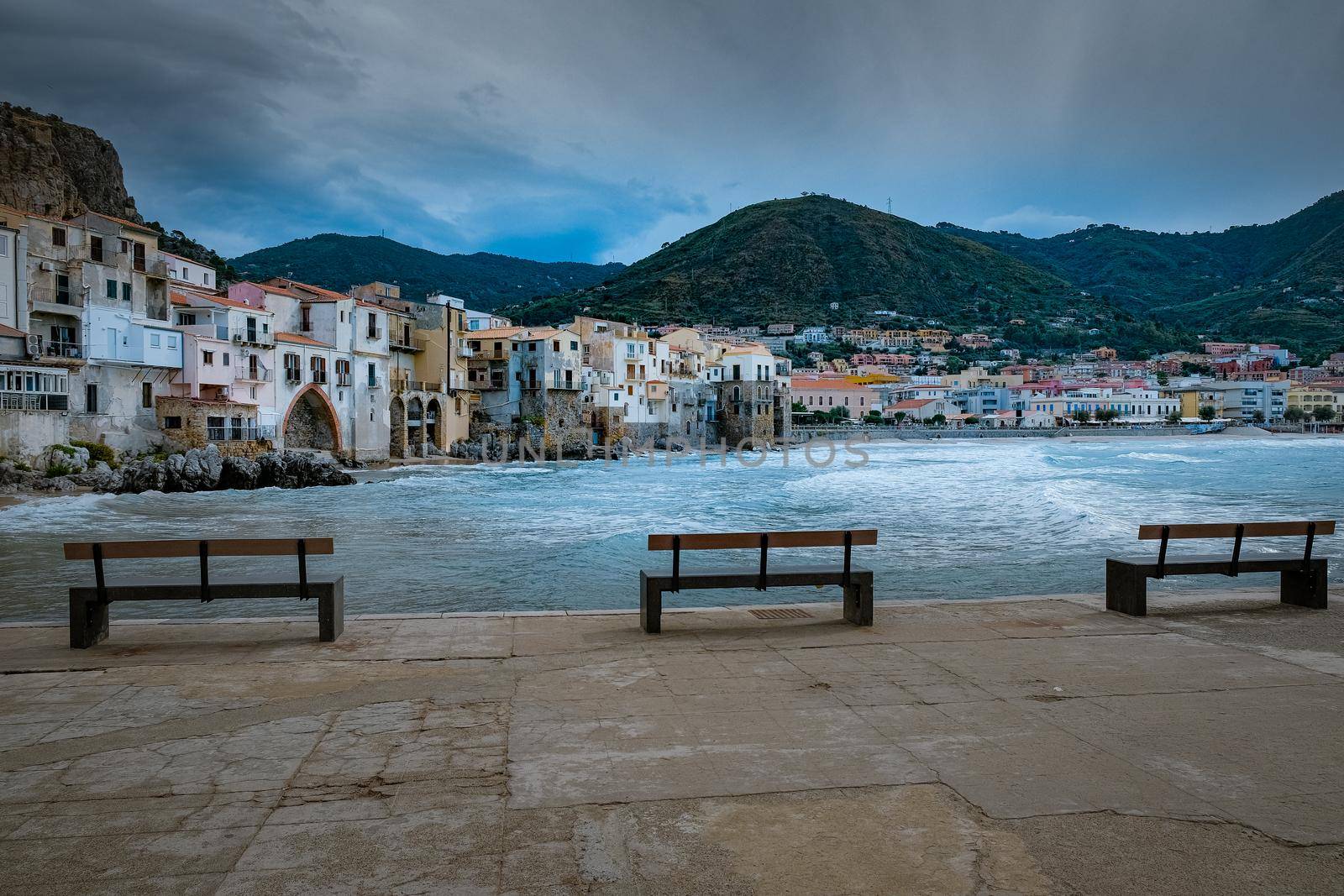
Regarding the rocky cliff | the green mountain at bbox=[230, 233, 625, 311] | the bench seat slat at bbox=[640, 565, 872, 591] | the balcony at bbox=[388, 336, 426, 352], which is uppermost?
the green mountain at bbox=[230, 233, 625, 311]

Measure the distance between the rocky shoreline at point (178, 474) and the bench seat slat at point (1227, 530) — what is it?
35159 millimetres

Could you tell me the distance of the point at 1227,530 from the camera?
805 centimetres

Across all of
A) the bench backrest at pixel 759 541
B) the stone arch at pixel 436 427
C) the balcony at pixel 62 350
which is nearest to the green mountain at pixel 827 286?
the stone arch at pixel 436 427

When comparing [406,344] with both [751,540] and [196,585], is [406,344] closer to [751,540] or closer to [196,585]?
[196,585]

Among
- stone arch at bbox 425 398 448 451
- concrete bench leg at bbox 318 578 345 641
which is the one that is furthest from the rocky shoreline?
concrete bench leg at bbox 318 578 345 641

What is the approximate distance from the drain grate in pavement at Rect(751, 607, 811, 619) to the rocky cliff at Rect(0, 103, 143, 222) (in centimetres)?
6199

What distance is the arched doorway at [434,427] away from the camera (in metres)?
59.8

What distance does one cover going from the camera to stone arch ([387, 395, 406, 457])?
56.2m

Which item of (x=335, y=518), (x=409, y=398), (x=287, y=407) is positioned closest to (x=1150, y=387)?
(x=409, y=398)

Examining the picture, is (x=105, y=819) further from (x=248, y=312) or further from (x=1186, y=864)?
(x=248, y=312)

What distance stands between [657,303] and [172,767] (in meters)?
158

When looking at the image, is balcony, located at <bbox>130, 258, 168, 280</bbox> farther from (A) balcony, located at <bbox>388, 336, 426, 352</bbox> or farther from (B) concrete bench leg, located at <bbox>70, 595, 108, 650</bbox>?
(B) concrete bench leg, located at <bbox>70, 595, 108, 650</bbox>

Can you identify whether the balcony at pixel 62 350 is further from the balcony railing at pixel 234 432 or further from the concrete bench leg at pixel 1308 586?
the concrete bench leg at pixel 1308 586

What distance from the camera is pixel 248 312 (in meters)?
44.5
